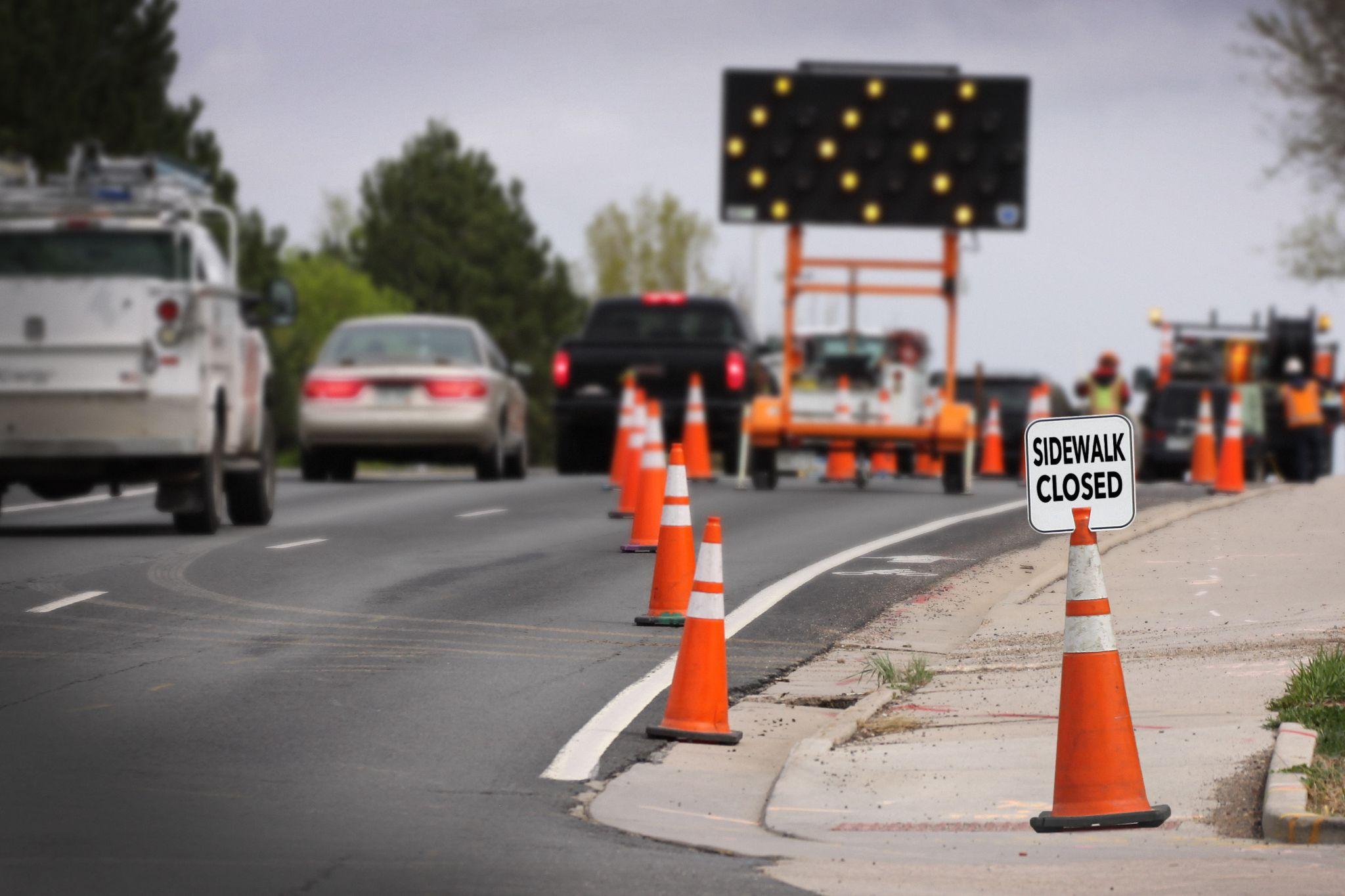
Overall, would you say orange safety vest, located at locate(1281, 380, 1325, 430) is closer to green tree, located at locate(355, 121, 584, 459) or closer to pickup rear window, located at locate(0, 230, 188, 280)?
pickup rear window, located at locate(0, 230, 188, 280)

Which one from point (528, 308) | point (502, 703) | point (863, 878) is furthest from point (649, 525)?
point (528, 308)

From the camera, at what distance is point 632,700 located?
33.5 feet

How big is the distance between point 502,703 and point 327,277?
8754 centimetres

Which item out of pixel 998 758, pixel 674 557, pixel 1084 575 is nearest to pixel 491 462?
pixel 674 557

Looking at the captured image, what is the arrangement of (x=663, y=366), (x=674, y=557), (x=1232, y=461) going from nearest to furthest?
(x=674, y=557), (x=1232, y=461), (x=663, y=366)

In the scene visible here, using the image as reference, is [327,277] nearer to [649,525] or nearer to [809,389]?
[809,389]

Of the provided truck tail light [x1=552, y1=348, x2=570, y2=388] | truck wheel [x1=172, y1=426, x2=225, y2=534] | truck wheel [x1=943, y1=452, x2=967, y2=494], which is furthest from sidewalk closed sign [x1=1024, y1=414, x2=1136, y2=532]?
truck tail light [x1=552, y1=348, x2=570, y2=388]

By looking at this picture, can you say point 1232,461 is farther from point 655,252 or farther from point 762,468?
point 655,252

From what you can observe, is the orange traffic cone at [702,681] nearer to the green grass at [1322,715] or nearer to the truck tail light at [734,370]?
the green grass at [1322,715]

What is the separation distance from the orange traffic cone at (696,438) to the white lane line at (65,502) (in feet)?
18.1

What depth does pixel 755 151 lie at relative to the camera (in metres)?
22.6

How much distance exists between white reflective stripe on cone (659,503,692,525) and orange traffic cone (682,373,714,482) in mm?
12638

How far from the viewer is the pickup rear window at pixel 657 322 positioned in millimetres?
27844

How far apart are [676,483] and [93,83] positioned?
40.4 metres
